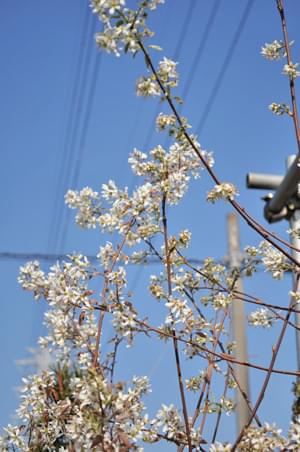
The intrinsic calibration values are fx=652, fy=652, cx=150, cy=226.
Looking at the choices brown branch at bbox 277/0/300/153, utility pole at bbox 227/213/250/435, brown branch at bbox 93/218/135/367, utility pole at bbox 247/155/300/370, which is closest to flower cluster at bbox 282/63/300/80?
brown branch at bbox 277/0/300/153

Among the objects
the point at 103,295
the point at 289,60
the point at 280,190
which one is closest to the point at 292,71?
the point at 289,60

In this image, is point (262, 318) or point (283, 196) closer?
point (262, 318)

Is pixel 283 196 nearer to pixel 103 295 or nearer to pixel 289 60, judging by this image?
pixel 289 60

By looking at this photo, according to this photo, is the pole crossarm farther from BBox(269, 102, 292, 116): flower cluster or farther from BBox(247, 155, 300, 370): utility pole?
BBox(269, 102, 292, 116): flower cluster

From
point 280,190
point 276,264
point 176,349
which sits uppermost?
point 280,190

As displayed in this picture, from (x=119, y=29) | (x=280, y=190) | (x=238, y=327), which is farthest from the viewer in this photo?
(x=238, y=327)

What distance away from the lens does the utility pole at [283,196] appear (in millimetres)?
2594

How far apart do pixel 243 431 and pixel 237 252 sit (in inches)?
287

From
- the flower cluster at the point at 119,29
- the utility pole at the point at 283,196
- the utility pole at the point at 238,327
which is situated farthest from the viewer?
the utility pole at the point at 238,327

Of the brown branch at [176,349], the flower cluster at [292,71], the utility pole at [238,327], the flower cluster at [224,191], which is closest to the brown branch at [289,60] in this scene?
the flower cluster at [292,71]

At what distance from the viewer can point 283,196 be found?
2.88 m

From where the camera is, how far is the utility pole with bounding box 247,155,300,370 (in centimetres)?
259

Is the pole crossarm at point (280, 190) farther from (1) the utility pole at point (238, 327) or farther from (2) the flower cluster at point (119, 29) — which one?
(1) the utility pole at point (238, 327)

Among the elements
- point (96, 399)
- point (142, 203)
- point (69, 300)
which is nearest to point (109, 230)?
point (142, 203)
